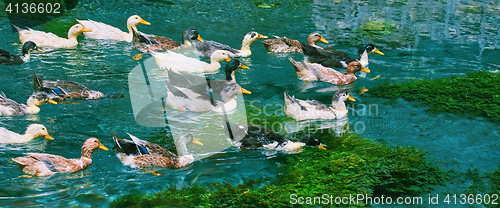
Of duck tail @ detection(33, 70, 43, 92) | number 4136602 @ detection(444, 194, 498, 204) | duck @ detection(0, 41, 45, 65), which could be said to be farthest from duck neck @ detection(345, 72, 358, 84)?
duck @ detection(0, 41, 45, 65)

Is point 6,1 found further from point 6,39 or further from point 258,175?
point 258,175

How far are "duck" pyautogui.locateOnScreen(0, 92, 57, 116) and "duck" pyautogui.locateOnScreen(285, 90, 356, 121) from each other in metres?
3.82

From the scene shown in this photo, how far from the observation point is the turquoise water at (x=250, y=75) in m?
5.19

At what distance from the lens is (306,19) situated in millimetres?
13508

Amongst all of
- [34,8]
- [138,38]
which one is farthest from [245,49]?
[34,8]

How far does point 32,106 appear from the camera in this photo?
22.1ft

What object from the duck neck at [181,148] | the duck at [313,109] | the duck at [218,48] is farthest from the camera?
the duck at [218,48]

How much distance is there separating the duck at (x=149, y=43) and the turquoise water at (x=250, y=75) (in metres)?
0.21

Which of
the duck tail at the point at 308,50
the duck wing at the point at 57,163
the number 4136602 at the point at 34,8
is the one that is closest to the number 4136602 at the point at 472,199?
the duck wing at the point at 57,163

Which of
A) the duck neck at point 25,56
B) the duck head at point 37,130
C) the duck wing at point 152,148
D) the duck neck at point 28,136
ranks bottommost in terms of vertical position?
the duck wing at point 152,148

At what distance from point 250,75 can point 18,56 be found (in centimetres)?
460

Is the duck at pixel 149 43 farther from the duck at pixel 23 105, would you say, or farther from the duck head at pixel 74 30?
the duck at pixel 23 105

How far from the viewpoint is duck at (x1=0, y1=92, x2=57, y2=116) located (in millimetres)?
6422

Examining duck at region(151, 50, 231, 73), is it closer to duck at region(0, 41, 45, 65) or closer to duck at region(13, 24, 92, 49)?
duck at region(13, 24, 92, 49)
